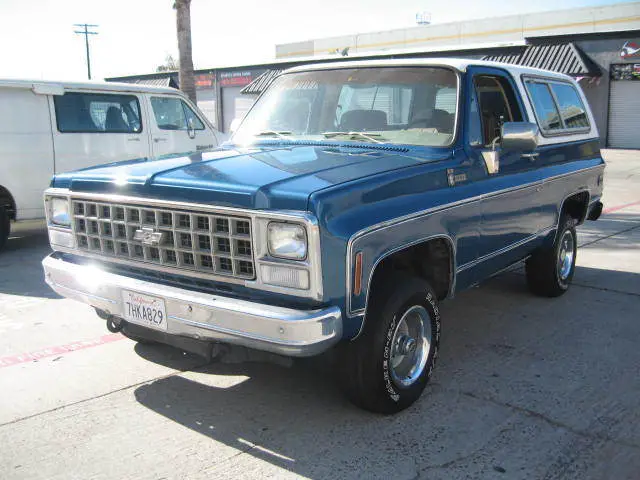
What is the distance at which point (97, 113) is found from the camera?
9.24 meters

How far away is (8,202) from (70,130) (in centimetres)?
123

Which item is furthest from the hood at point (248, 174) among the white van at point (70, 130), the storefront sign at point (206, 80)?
the storefront sign at point (206, 80)

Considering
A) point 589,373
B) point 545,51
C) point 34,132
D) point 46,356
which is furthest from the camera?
point 545,51

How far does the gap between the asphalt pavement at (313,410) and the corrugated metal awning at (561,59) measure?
2254cm

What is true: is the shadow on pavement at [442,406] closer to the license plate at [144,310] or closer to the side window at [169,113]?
the license plate at [144,310]

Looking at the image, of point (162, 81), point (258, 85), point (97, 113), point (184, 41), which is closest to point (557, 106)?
point (97, 113)

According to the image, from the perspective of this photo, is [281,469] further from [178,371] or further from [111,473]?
[178,371]

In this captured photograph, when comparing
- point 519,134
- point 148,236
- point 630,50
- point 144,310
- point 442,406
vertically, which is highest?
point 630,50

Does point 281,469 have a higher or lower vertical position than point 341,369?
lower

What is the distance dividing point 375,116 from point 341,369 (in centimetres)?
190

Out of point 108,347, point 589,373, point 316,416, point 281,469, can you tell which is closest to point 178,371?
point 108,347

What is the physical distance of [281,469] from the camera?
334cm

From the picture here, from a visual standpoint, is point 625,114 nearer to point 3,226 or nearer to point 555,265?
point 555,265

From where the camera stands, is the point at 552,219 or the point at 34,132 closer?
the point at 552,219
